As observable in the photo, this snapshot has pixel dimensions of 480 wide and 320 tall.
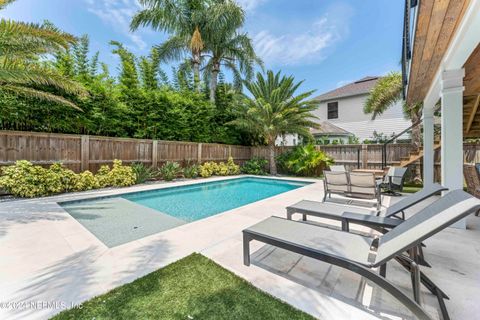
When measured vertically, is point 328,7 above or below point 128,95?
above

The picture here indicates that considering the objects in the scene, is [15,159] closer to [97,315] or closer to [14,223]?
[14,223]

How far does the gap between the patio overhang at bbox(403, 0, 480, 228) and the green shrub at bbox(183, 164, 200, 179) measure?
31.5ft

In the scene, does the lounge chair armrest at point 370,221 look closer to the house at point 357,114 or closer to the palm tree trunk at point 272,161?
the palm tree trunk at point 272,161

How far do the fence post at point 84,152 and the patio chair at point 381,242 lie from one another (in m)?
8.59

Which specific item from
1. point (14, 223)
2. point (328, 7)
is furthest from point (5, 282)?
point (328, 7)

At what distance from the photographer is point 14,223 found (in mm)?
4355

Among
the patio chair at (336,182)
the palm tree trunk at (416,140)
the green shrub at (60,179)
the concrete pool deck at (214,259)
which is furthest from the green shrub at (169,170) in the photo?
the palm tree trunk at (416,140)

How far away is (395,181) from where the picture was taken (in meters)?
7.17

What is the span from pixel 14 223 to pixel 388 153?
47.4ft

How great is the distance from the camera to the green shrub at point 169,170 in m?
10.8

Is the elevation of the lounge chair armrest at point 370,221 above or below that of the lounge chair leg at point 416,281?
above

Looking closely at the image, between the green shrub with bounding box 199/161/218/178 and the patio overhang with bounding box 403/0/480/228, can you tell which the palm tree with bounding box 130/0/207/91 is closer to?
the green shrub with bounding box 199/161/218/178

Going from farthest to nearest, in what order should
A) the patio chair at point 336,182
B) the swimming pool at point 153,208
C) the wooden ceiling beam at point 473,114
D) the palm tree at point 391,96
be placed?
the palm tree at point 391,96, the wooden ceiling beam at point 473,114, the patio chair at point 336,182, the swimming pool at point 153,208

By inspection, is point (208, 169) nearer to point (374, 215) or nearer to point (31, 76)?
point (31, 76)
